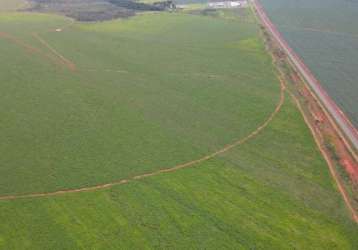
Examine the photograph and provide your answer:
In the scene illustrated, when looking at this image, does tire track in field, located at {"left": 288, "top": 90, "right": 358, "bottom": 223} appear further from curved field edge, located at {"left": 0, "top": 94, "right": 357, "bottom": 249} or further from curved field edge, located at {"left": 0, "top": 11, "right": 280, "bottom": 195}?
curved field edge, located at {"left": 0, "top": 11, "right": 280, "bottom": 195}

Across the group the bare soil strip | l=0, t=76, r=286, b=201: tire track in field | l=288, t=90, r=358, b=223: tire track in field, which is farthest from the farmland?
Result: l=0, t=76, r=286, b=201: tire track in field

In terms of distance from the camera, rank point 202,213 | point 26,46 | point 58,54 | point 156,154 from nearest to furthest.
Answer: point 202,213
point 156,154
point 58,54
point 26,46

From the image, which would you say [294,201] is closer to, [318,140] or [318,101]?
[318,140]

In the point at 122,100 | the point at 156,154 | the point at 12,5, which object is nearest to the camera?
the point at 156,154

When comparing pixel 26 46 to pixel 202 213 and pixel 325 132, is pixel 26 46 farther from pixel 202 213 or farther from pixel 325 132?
pixel 325 132

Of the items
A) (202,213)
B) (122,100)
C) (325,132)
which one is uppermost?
(122,100)

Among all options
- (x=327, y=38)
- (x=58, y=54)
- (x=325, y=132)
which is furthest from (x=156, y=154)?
(x=327, y=38)
